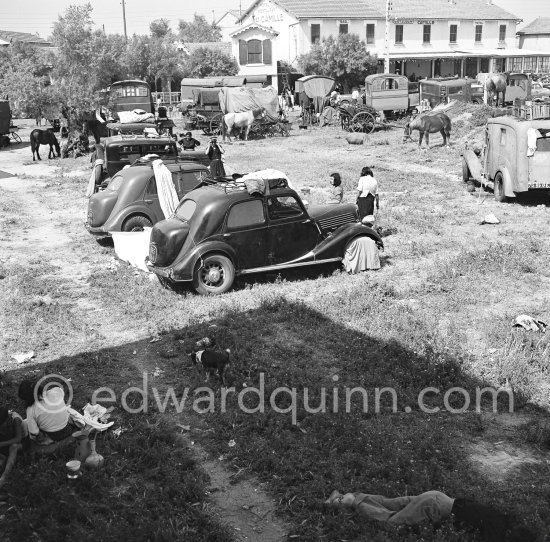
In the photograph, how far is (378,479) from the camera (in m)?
5.71

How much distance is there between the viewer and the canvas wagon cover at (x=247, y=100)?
105 feet

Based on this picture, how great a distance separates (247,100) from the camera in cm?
3195

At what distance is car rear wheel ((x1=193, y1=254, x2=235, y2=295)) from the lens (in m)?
10.5

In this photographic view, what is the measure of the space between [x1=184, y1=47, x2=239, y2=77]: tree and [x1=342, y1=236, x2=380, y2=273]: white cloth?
4187cm

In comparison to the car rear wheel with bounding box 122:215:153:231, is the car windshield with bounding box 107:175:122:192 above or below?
above

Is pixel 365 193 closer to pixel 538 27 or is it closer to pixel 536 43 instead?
pixel 536 43

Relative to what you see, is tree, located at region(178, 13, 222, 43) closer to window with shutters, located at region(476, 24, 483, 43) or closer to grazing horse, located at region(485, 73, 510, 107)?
window with shutters, located at region(476, 24, 483, 43)

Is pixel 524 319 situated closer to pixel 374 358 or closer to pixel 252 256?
pixel 374 358

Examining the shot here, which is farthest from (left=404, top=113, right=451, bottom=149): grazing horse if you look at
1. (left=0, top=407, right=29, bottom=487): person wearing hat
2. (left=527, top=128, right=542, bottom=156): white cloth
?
(left=0, top=407, right=29, bottom=487): person wearing hat

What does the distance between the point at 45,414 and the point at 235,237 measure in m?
5.15

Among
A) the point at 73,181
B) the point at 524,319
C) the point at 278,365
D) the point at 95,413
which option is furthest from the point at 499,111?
the point at 95,413

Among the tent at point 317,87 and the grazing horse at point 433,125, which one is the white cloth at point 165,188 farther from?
the tent at point 317,87

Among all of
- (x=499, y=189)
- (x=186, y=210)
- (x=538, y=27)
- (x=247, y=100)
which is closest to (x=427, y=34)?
(x=538, y=27)

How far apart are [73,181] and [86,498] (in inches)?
678
